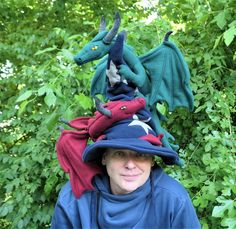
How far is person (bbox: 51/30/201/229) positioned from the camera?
4.18 ft

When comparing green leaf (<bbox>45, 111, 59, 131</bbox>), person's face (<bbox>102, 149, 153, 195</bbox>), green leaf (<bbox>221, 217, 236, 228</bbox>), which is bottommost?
green leaf (<bbox>221, 217, 236, 228</bbox>)

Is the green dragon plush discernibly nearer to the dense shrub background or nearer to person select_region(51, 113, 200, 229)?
person select_region(51, 113, 200, 229)

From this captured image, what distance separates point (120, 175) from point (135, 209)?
0.12 m

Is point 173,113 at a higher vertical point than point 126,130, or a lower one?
lower

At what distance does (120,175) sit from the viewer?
1.28m

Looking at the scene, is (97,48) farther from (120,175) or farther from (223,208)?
(223,208)

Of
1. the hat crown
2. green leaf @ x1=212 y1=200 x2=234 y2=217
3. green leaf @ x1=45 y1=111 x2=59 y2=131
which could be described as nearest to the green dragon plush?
the hat crown

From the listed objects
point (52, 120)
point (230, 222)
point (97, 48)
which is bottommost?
point (230, 222)

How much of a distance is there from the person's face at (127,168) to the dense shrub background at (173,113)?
53 cm

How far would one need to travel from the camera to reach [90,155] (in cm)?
135

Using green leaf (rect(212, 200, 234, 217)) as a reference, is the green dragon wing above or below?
above

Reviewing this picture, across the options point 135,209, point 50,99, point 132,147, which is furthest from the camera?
point 50,99

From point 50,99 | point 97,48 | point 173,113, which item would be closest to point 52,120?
point 50,99

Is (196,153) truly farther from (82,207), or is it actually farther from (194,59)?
(82,207)
